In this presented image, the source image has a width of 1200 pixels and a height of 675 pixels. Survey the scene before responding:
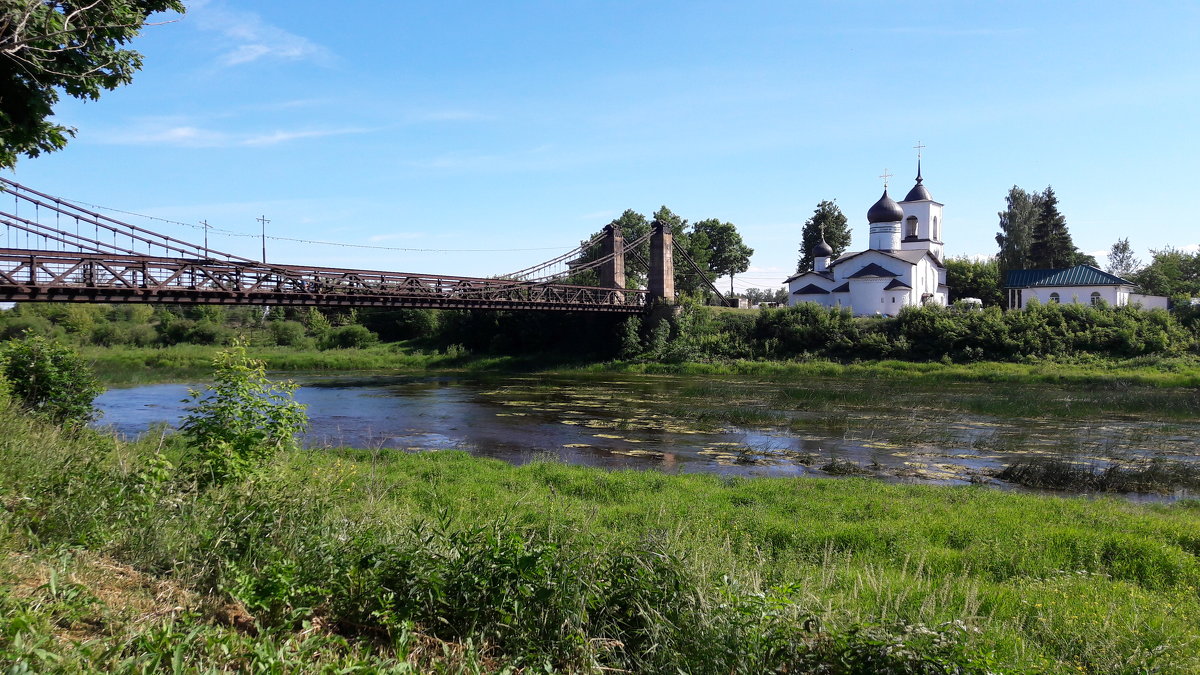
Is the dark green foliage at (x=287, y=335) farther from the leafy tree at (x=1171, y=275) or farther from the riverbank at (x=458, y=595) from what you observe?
the leafy tree at (x=1171, y=275)

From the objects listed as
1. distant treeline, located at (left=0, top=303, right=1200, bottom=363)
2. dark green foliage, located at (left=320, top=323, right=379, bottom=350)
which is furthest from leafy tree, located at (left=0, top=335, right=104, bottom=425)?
dark green foliage, located at (left=320, top=323, right=379, bottom=350)

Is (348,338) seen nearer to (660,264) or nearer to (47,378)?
(660,264)

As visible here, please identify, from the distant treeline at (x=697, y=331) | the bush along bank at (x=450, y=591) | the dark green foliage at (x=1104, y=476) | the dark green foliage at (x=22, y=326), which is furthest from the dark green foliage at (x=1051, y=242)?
the dark green foliage at (x=22, y=326)

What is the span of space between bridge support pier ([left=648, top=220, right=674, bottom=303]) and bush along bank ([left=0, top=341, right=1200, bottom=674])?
4413cm

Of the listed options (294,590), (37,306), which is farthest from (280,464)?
(37,306)

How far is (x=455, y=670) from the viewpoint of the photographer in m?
4.46

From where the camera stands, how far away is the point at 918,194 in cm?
5884

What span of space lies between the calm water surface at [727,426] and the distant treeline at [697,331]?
8.12 metres

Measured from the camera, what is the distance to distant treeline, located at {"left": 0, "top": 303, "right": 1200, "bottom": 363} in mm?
39688

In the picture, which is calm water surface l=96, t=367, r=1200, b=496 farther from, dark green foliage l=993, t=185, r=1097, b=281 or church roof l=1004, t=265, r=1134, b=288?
dark green foliage l=993, t=185, r=1097, b=281

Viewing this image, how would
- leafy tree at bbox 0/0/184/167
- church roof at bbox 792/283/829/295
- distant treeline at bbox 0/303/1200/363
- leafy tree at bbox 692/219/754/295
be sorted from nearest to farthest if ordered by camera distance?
leafy tree at bbox 0/0/184/167 → distant treeline at bbox 0/303/1200/363 → church roof at bbox 792/283/829/295 → leafy tree at bbox 692/219/754/295

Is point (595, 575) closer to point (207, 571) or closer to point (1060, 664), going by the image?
point (207, 571)

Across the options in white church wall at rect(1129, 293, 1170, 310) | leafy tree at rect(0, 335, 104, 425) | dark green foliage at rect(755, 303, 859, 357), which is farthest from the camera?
white church wall at rect(1129, 293, 1170, 310)

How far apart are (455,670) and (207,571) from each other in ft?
7.12
